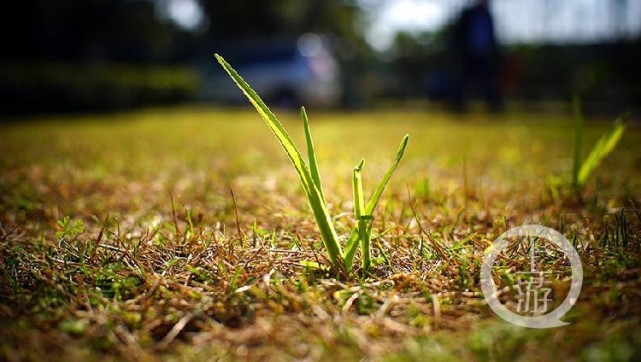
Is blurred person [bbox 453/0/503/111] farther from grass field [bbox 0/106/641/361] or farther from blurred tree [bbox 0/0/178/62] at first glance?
blurred tree [bbox 0/0/178/62]

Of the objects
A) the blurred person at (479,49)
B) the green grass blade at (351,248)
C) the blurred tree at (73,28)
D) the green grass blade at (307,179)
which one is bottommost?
the green grass blade at (351,248)

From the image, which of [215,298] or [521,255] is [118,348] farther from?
[521,255]

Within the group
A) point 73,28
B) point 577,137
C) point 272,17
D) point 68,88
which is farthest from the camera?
point 272,17

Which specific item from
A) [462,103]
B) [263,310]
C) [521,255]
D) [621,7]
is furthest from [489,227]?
[621,7]

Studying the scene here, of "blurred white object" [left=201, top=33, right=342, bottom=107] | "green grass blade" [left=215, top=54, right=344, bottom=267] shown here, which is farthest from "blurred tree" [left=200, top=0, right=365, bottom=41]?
"green grass blade" [left=215, top=54, right=344, bottom=267]

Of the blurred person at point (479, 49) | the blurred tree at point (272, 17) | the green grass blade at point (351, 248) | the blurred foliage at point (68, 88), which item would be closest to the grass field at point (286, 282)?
the green grass blade at point (351, 248)

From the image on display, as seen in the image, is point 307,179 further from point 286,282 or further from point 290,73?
point 290,73

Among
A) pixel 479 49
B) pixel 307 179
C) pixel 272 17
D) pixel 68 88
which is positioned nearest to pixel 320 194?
pixel 307 179

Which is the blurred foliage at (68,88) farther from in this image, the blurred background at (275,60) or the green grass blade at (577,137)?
the green grass blade at (577,137)
